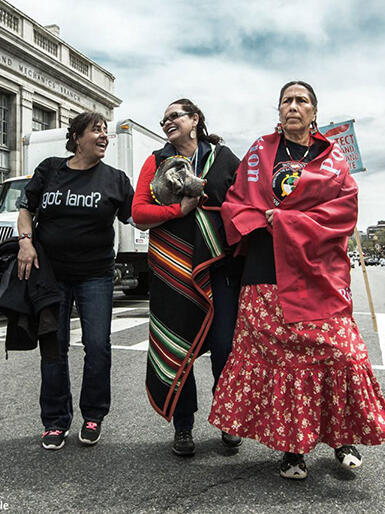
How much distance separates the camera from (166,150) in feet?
9.17

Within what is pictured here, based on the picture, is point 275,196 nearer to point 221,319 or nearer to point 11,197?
point 221,319

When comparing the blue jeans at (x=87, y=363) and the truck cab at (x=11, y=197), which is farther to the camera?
the truck cab at (x=11, y=197)

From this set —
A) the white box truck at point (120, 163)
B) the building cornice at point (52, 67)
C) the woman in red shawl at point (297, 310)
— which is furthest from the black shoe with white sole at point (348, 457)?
the building cornice at point (52, 67)

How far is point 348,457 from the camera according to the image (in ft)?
7.78

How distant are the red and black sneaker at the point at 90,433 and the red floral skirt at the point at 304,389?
844 mm

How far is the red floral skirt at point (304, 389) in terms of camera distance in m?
2.22

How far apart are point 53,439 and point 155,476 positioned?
731 millimetres

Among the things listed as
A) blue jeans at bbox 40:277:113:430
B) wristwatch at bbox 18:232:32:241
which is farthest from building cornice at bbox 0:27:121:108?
blue jeans at bbox 40:277:113:430

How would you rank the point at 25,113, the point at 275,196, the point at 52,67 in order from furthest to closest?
1. the point at 52,67
2. the point at 25,113
3. the point at 275,196

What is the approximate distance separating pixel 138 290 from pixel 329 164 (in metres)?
11.0

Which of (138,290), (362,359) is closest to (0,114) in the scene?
(138,290)

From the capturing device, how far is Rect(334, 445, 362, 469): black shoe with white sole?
2354 millimetres

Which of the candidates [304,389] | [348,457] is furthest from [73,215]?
[348,457]

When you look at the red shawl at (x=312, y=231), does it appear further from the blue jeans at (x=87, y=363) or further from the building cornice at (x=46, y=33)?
the building cornice at (x=46, y=33)
